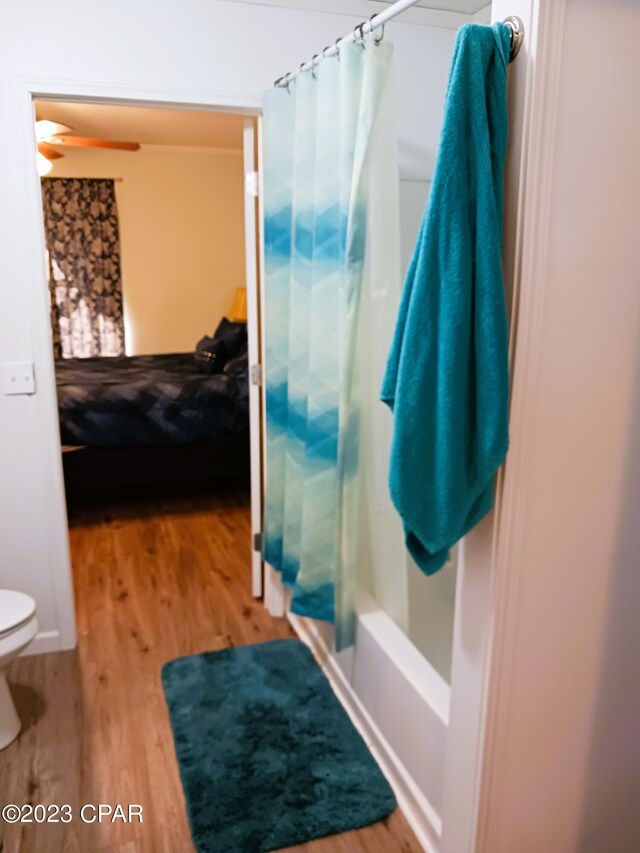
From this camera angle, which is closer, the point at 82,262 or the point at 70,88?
the point at 70,88

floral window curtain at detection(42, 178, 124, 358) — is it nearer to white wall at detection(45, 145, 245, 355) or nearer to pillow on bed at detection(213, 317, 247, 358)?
white wall at detection(45, 145, 245, 355)

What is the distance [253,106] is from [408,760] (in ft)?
7.32

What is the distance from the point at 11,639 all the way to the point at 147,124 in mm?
3655

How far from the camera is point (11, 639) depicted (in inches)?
81.6

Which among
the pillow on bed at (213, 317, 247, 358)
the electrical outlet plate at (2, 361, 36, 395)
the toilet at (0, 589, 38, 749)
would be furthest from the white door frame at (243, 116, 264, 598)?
the pillow on bed at (213, 317, 247, 358)

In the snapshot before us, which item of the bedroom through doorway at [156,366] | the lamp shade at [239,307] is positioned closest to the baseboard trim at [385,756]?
the bedroom through doorway at [156,366]

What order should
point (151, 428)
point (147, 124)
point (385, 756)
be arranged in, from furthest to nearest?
point (147, 124)
point (151, 428)
point (385, 756)

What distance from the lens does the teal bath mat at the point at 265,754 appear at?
1820 millimetres

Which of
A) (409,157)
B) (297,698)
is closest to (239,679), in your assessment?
(297,698)

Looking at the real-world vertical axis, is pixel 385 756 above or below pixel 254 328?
below

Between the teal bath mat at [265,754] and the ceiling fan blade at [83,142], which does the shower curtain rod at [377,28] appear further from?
the ceiling fan blade at [83,142]

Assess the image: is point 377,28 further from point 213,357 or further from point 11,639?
point 213,357

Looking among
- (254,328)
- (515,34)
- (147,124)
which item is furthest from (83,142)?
(515,34)

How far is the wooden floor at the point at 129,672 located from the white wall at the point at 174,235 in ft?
8.74
